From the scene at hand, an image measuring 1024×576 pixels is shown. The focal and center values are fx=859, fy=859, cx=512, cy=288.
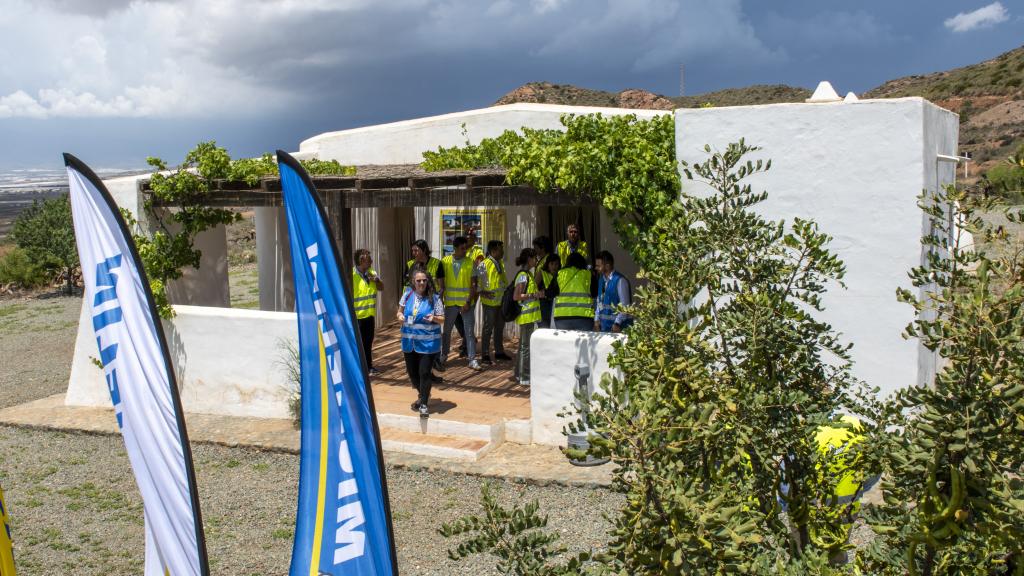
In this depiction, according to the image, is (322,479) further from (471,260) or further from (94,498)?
(471,260)

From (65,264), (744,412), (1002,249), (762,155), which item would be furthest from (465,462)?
(65,264)

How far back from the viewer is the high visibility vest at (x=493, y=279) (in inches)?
419

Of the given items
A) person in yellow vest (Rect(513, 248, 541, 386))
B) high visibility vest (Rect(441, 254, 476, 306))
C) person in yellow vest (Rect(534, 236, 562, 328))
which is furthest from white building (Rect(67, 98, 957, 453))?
high visibility vest (Rect(441, 254, 476, 306))

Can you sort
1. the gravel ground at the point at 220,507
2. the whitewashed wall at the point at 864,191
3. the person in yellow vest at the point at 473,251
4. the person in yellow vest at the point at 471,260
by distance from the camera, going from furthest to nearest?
the person in yellow vest at the point at 473,251
the person in yellow vest at the point at 471,260
the whitewashed wall at the point at 864,191
the gravel ground at the point at 220,507

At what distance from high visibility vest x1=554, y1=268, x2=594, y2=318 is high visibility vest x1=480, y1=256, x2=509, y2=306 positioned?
1623 millimetres

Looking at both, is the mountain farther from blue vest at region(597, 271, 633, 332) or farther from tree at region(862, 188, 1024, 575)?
tree at region(862, 188, 1024, 575)

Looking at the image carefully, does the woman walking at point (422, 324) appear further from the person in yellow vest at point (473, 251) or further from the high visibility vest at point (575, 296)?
the person in yellow vest at point (473, 251)

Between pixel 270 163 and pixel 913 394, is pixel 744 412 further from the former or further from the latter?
pixel 270 163

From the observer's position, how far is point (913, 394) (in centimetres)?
200

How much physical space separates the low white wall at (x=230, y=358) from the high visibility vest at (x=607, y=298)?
11.3 ft

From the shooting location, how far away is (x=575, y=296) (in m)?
9.16

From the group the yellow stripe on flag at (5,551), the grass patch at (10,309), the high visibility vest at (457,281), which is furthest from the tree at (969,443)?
the grass patch at (10,309)

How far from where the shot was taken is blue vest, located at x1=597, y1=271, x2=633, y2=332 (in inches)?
352

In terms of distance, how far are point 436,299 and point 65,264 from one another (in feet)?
64.5
